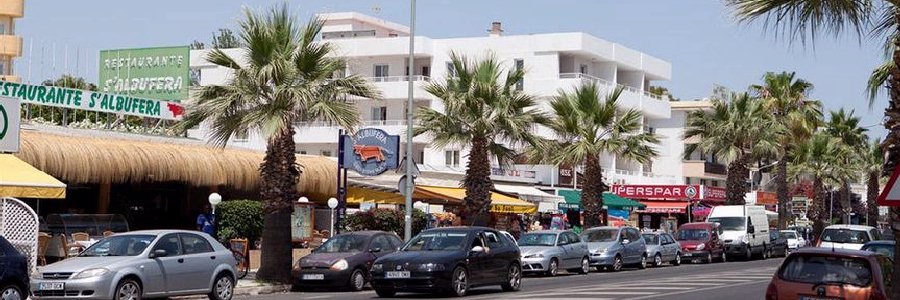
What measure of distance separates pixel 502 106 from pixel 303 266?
44.2ft

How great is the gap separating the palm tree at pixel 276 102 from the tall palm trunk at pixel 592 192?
19619mm

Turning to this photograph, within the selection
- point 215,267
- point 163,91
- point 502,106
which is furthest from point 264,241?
point 163,91

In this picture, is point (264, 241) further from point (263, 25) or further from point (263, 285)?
point (263, 25)

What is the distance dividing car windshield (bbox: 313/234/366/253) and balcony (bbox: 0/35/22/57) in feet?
173

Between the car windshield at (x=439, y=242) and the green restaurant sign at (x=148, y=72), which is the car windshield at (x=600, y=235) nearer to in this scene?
the green restaurant sign at (x=148, y=72)

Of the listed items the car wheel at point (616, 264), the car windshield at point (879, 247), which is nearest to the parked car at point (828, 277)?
the car windshield at point (879, 247)

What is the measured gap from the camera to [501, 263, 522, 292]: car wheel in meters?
27.2

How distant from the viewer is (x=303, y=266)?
2800 cm

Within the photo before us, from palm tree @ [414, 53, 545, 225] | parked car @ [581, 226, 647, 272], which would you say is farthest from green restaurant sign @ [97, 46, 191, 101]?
parked car @ [581, 226, 647, 272]

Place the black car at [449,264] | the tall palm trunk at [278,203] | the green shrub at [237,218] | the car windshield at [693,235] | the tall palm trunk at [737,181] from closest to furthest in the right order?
the black car at [449,264], the tall palm trunk at [278,203], the green shrub at [237,218], the car windshield at [693,235], the tall palm trunk at [737,181]

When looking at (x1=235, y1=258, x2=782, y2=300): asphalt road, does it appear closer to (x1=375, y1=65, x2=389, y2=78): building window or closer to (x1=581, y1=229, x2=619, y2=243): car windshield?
(x1=581, y1=229, x2=619, y2=243): car windshield

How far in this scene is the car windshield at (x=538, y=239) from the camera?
3825 cm

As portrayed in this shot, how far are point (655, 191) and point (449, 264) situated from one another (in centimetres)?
4602

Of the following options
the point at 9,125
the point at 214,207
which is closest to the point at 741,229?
the point at 214,207
